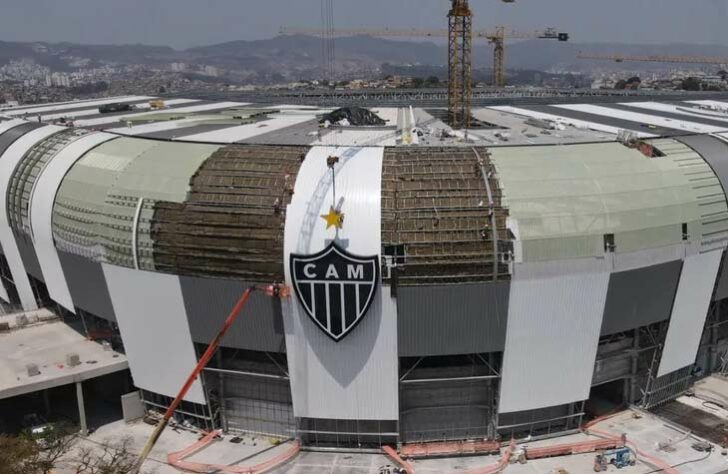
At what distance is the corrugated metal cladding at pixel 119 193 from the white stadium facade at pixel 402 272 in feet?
0.60

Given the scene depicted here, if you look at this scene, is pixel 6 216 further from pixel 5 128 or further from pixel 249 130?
pixel 249 130

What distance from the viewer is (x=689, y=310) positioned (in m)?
42.3

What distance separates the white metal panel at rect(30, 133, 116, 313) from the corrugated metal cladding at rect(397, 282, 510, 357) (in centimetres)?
2752

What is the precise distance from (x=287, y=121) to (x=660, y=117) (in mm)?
39165

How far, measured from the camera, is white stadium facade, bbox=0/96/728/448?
1421 inches

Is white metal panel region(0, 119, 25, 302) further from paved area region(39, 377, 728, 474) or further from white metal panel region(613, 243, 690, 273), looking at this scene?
white metal panel region(613, 243, 690, 273)

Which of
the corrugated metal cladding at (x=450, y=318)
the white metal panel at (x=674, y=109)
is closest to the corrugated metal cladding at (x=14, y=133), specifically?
the corrugated metal cladding at (x=450, y=318)

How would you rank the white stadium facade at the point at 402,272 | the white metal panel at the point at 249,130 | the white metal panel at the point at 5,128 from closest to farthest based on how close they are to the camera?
1. the white stadium facade at the point at 402,272
2. the white metal panel at the point at 249,130
3. the white metal panel at the point at 5,128

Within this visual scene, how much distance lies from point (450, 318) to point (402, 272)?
4.17 m

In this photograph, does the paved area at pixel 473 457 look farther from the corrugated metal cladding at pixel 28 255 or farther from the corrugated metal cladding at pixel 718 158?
the corrugated metal cladding at pixel 28 255

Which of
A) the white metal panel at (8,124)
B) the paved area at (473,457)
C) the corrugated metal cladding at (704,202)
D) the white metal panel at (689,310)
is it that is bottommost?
the paved area at (473,457)

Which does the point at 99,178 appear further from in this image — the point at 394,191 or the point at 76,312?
the point at 394,191

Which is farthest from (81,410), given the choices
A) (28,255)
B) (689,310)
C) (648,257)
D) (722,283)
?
(722,283)

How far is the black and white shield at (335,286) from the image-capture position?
35.5m
